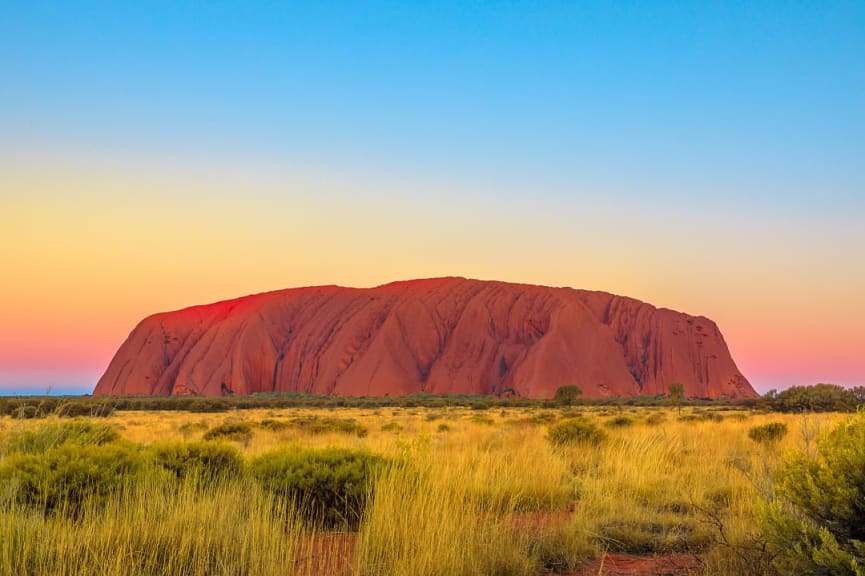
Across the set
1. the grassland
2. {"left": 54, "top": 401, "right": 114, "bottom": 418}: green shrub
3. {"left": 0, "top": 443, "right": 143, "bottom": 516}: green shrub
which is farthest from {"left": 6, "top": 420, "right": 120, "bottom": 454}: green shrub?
{"left": 0, "top": 443, "right": 143, "bottom": 516}: green shrub

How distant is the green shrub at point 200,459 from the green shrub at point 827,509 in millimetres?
5807

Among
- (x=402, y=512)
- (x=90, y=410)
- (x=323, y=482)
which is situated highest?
(x=90, y=410)

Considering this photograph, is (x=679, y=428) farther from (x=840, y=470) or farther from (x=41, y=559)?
(x=41, y=559)

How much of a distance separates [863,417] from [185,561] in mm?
4633

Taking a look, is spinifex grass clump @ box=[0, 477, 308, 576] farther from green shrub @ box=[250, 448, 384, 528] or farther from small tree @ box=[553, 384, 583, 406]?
small tree @ box=[553, 384, 583, 406]

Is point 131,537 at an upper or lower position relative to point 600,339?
lower

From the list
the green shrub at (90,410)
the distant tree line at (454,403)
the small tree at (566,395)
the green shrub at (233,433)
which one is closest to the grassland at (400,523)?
the green shrub at (90,410)

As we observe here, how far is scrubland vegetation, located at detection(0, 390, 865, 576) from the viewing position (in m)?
4.14

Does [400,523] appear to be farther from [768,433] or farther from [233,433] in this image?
[233,433]

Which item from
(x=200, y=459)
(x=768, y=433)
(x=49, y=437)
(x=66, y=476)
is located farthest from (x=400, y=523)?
(x=768, y=433)

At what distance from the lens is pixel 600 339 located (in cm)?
8250

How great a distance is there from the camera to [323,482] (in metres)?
7.68

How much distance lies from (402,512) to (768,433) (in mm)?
14294

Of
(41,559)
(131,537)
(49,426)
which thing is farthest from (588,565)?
(49,426)
